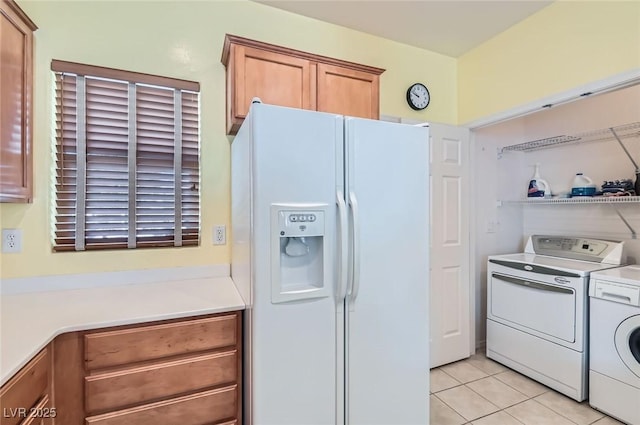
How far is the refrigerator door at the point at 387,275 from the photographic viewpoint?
1.52 metres

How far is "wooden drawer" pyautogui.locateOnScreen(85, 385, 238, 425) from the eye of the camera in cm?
132

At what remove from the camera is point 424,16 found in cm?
222

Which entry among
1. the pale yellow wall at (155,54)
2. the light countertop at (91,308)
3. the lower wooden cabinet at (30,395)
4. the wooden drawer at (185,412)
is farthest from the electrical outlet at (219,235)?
the lower wooden cabinet at (30,395)

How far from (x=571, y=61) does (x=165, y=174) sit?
258cm

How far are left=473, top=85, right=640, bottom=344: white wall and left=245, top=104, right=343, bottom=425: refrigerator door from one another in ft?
6.68

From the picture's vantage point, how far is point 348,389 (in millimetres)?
1516

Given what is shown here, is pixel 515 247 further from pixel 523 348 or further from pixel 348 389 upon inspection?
pixel 348 389

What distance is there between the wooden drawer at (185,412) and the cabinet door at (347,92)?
1627 millimetres

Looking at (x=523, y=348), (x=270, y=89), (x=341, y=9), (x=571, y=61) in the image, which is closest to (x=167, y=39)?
(x=270, y=89)

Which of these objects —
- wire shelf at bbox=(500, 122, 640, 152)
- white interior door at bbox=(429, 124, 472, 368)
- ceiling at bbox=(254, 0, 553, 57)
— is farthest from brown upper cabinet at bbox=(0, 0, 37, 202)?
wire shelf at bbox=(500, 122, 640, 152)

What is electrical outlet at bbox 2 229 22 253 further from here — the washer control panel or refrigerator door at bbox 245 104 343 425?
the washer control panel

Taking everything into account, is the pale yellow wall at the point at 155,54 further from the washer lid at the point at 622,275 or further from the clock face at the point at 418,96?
the washer lid at the point at 622,275

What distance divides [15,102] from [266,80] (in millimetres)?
1187

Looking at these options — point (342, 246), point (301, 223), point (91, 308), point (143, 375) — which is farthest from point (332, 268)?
point (91, 308)
